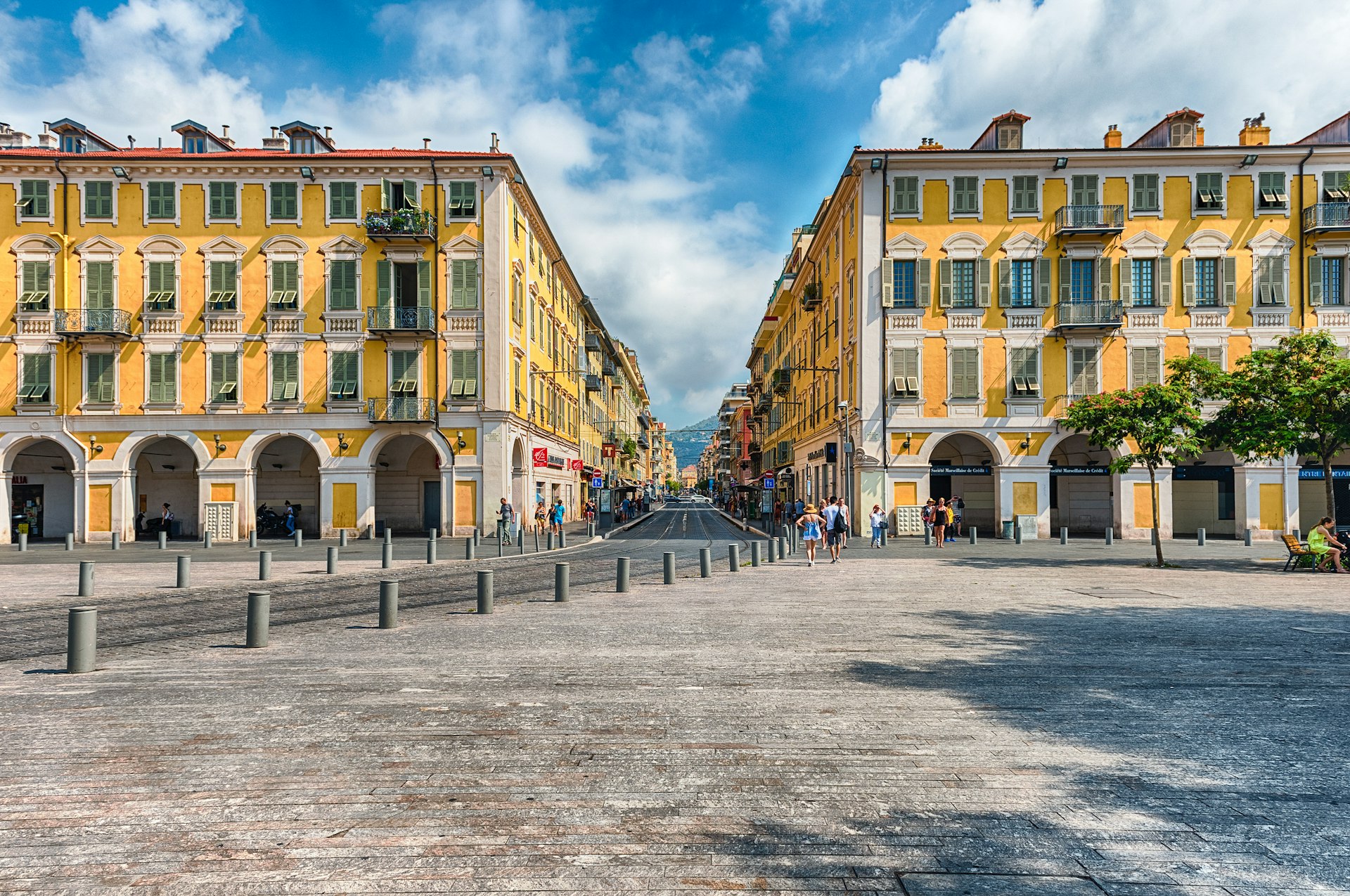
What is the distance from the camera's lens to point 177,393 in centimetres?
3203

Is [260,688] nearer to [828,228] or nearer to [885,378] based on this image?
[885,378]

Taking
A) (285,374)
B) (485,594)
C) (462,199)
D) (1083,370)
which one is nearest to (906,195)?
(1083,370)

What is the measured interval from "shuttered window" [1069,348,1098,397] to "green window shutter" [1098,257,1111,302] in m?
2.15

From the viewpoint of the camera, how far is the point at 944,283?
3212 centimetres

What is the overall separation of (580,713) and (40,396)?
3572cm

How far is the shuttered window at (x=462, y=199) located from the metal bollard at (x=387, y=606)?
24828mm

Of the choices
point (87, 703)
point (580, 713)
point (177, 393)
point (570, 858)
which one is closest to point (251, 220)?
point (177, 393)

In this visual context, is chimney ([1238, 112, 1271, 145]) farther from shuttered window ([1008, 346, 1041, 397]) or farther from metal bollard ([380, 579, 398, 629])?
metal bollard ([380, 579, 398, 629])

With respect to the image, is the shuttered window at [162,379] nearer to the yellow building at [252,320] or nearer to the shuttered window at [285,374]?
the yellow building at [252,320]

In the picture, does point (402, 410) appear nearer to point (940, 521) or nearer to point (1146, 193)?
point (940, 521)

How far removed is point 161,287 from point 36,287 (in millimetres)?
5059

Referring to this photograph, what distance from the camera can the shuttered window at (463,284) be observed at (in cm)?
3241

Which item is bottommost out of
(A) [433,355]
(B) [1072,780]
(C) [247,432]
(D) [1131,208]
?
(B) [1072,780]

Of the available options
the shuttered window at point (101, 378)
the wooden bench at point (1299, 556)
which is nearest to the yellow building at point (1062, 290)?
the wooden bench at point (1299, 556)
